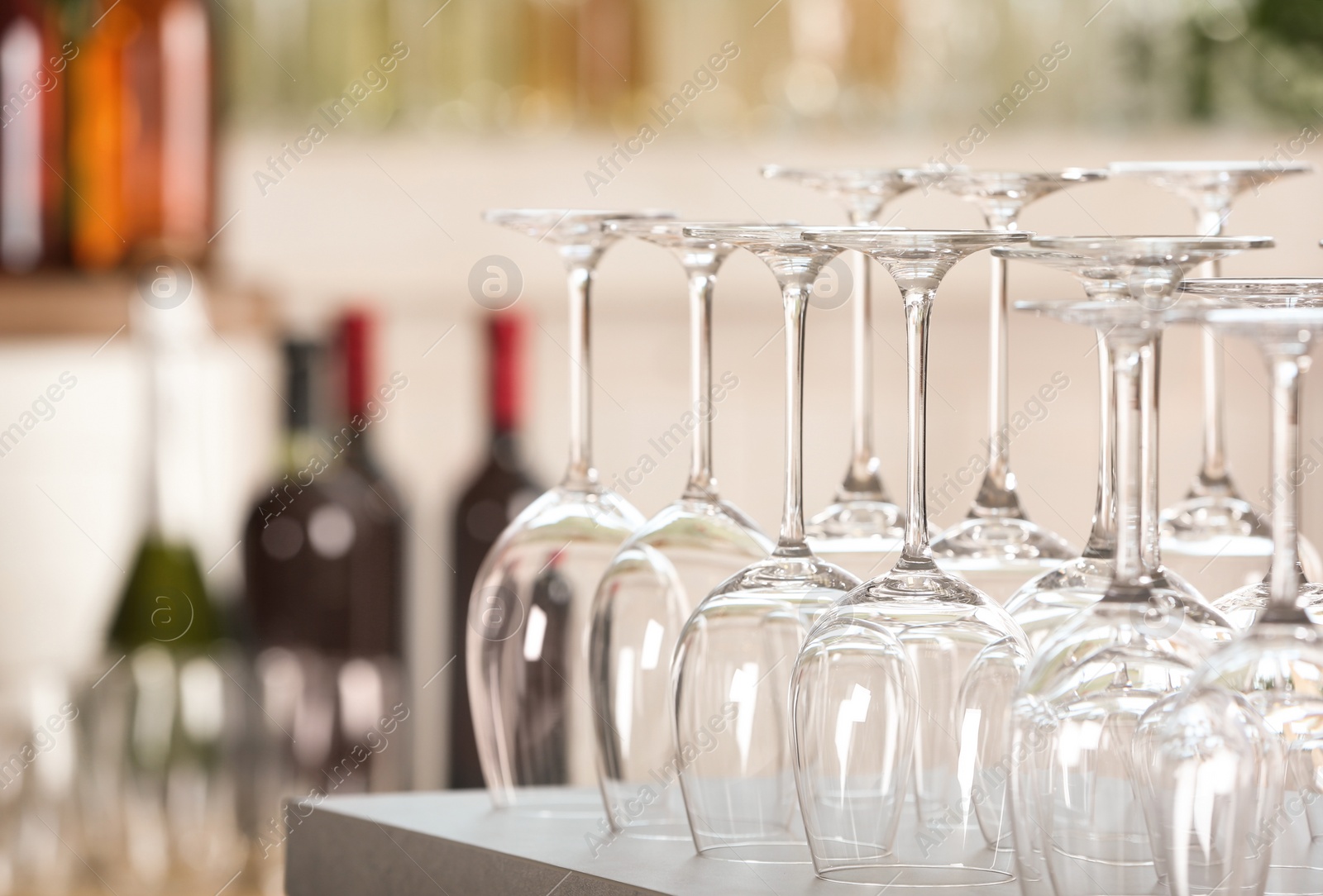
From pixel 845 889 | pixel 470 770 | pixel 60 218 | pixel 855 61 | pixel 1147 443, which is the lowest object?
pixel 470 770

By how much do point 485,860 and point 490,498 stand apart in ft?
3.07

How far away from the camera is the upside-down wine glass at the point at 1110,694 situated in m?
0.56

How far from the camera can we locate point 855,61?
1857 millimetres

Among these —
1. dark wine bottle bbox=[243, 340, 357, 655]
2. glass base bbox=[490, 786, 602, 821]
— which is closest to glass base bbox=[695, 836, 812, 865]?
glass base bbox=[490, 786, 602, 821]

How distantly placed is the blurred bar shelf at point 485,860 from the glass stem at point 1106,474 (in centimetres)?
12

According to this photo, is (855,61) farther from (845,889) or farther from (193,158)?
(845,889)

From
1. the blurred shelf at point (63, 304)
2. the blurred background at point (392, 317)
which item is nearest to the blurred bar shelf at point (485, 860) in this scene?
the blurred background at point (392, 317)

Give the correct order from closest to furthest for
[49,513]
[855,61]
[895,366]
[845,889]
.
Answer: [845,889], [49,513], [855,61], [895,366]

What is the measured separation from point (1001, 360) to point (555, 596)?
212 millimetres

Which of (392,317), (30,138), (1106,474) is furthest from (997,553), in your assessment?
(392,317)

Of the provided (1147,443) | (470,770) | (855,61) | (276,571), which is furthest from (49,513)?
(1147,443)

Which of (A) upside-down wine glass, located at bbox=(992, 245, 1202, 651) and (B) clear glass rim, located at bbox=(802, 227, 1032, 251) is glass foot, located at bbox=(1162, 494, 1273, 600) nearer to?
(A) upside-down wine glass, located at bbox=(992, 245, 1202, 651)

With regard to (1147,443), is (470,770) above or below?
below

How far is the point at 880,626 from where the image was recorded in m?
0.62
